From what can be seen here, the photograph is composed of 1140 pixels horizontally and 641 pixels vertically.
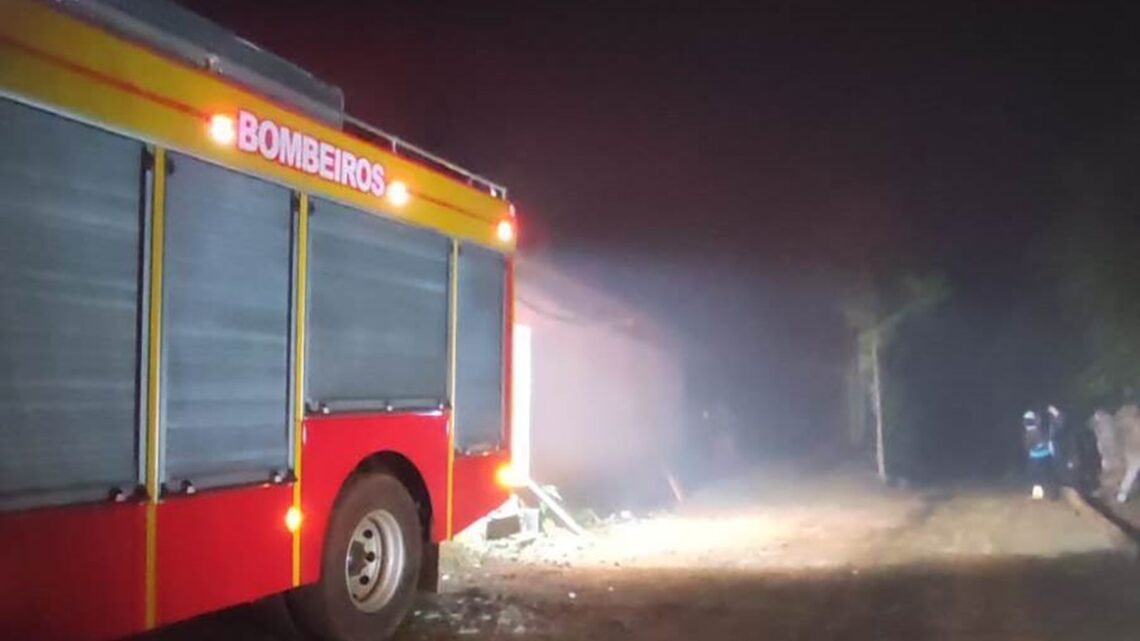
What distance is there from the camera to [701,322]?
3231 centimetres

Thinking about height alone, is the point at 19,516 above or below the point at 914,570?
above

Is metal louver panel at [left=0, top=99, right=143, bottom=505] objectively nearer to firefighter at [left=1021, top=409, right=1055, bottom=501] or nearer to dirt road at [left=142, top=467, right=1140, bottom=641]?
dirt road at [left=142, top=467, right=1140, bottom=641]

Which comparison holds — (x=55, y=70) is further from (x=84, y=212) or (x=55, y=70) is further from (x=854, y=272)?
(x=854, y=272)

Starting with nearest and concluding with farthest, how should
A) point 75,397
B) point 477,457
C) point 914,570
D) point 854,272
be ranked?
Answer: point 75,397 < point 477,457 < point 914,570 < point 854,272

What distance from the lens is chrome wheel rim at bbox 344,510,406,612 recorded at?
27.9 feet

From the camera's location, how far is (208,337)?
675 cm

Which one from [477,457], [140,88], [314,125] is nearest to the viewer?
[140,88]

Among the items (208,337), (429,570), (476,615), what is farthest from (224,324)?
(476,615)

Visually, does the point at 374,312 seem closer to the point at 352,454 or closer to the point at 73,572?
the point at 352,454

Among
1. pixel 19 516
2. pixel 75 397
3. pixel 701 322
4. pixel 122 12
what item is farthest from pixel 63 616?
pixel 701 322

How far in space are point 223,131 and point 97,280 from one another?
46.6 inches

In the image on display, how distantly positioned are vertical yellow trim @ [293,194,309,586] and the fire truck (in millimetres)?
18

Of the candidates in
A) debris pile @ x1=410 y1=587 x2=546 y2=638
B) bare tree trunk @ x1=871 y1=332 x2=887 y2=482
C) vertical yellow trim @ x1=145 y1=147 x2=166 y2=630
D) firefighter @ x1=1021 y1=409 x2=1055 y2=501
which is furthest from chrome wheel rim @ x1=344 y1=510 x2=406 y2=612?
bare tree trunk @ x1=871 y1=332 x2=887 y2=482

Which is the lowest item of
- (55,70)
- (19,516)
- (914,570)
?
(914,570)
